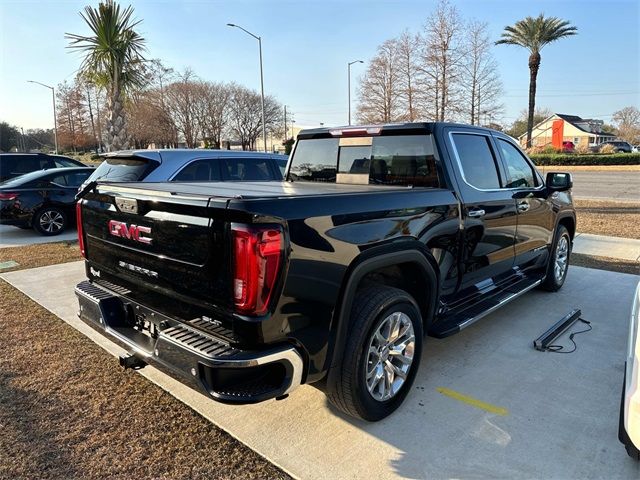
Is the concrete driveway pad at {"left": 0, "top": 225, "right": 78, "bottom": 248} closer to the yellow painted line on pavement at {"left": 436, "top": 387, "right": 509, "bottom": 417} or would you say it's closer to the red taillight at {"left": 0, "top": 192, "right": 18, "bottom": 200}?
the red taillight at {"left": 0, "top": 192, "right": 18, "bottom": 200}

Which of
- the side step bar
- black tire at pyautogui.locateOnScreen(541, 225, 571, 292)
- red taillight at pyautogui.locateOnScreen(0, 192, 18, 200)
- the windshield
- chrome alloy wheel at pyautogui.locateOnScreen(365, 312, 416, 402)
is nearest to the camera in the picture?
chrome alloy wheel at pyautogui.locateOnScreen(365, 312, 416, 402)

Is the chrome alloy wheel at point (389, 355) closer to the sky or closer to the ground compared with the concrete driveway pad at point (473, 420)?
closer to the sky

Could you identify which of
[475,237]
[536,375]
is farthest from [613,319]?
[475,237]

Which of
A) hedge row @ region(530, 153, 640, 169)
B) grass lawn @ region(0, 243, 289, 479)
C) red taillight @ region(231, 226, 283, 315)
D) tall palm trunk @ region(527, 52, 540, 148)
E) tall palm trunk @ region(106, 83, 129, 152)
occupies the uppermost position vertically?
tall palm trunk @ region(527, 52, 540, 148)

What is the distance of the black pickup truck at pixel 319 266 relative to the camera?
2318 millimetres

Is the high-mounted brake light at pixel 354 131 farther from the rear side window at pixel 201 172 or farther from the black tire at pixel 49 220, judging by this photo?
the black tire at pixel 49 220

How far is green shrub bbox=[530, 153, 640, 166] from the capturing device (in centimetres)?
3321

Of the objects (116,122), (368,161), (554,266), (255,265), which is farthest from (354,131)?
(116,122)

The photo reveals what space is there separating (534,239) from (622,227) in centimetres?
659

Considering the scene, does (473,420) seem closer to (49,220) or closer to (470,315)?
(470,315)

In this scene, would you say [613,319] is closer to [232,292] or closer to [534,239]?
[534,239]

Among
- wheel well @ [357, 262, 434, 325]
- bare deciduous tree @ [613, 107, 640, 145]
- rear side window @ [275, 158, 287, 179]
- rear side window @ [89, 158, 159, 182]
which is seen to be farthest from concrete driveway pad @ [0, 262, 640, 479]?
bare deciduous tree @ [613, 107, 640, 145]

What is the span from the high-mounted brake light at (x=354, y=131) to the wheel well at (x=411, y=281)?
1.30 m

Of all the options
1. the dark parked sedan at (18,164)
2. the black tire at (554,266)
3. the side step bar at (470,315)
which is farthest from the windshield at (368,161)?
the dark parked sedan at (18,164)
